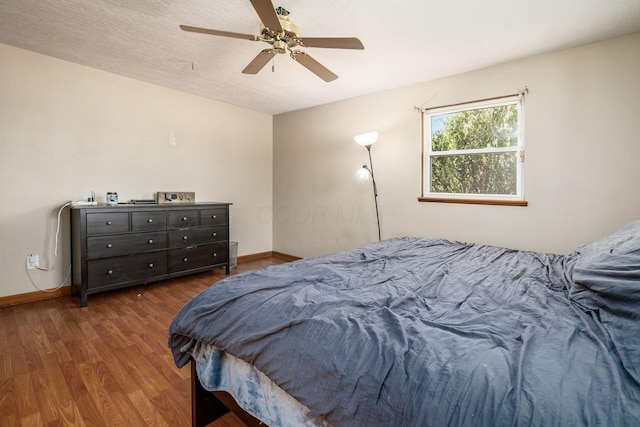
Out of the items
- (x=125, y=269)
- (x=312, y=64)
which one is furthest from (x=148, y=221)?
(x=312, y=64)

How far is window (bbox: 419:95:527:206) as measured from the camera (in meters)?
2.85

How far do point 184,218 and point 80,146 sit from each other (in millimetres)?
1232

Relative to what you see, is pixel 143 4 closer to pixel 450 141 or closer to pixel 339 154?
pixel 339 154

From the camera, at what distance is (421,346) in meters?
0.85

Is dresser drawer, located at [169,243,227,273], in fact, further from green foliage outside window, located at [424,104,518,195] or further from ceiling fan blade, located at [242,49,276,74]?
green foliage outside window, located at [424,104,518,195]

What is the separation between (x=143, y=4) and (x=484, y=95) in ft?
9.82

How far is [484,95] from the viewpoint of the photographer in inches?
116

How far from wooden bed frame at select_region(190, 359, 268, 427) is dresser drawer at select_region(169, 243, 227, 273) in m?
2.26

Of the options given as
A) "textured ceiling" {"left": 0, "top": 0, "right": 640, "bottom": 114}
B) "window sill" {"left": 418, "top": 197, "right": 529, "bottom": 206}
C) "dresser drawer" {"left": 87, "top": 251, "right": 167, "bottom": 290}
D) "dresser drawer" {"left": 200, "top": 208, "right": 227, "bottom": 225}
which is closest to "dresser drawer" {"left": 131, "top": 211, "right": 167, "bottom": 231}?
"dresser drawer" {"left": 87, "top": 251, "right": 167, "bottom": 290}

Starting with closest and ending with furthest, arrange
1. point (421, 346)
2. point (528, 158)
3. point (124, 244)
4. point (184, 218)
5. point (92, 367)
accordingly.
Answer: point (421, 346), point (92, 367), point (528, 158), point (124, 244), point (184, 218)

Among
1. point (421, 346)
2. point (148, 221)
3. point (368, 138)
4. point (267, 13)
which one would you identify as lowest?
point (421, 346)

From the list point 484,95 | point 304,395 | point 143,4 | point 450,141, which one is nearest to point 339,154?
point 450,141

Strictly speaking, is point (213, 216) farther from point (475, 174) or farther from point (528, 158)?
point (528, 158)

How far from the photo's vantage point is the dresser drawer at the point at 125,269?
2.77m
